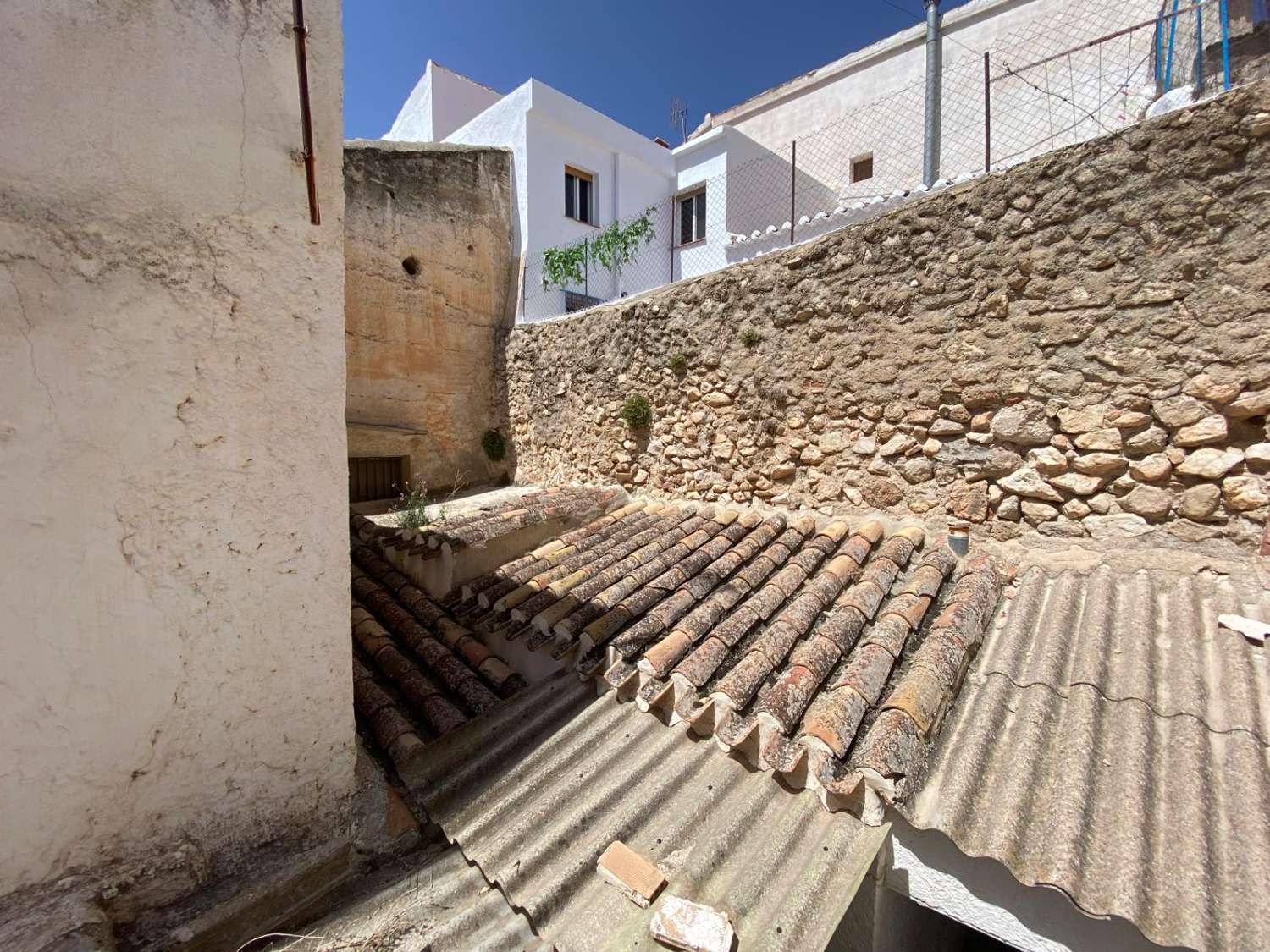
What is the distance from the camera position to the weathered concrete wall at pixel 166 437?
128 cm

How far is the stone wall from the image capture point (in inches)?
107

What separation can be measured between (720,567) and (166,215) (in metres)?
3.00

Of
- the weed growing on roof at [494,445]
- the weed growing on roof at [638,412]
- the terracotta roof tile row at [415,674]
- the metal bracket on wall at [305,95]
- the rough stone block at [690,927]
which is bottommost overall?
the rough stone block at [690,927]

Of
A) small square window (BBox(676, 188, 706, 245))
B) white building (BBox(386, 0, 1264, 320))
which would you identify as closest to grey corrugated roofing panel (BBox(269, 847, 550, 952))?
white building (BBox(386, 0, 1264, 320))

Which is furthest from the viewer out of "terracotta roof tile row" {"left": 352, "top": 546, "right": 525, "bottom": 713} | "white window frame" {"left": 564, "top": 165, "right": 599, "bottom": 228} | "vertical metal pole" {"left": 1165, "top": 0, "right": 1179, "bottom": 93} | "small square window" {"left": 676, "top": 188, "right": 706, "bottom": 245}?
"small square window" {"left": 676, "top": 188, "right": 706, "bottom": 245}

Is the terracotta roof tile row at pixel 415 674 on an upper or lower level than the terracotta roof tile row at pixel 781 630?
lower

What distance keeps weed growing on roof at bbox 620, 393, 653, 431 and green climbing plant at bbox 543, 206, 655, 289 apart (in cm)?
393

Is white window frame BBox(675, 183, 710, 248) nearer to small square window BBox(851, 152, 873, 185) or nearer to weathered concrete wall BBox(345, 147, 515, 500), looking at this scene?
small square window BBox(851, 152, 873, 185)

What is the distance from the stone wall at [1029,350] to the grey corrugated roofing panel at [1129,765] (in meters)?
0.77

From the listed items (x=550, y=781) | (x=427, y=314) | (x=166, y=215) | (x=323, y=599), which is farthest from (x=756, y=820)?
(x=427, y=314)

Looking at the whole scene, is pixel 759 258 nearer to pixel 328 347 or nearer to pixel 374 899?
pixel 328 347

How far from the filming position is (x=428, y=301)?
25.9 ft

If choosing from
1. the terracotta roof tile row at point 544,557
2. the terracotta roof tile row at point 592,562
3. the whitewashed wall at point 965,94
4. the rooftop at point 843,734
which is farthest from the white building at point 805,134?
the rooftop at point 843,734

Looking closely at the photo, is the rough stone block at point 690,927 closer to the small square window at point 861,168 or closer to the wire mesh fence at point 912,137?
the wire mesh fence at point 912,137
